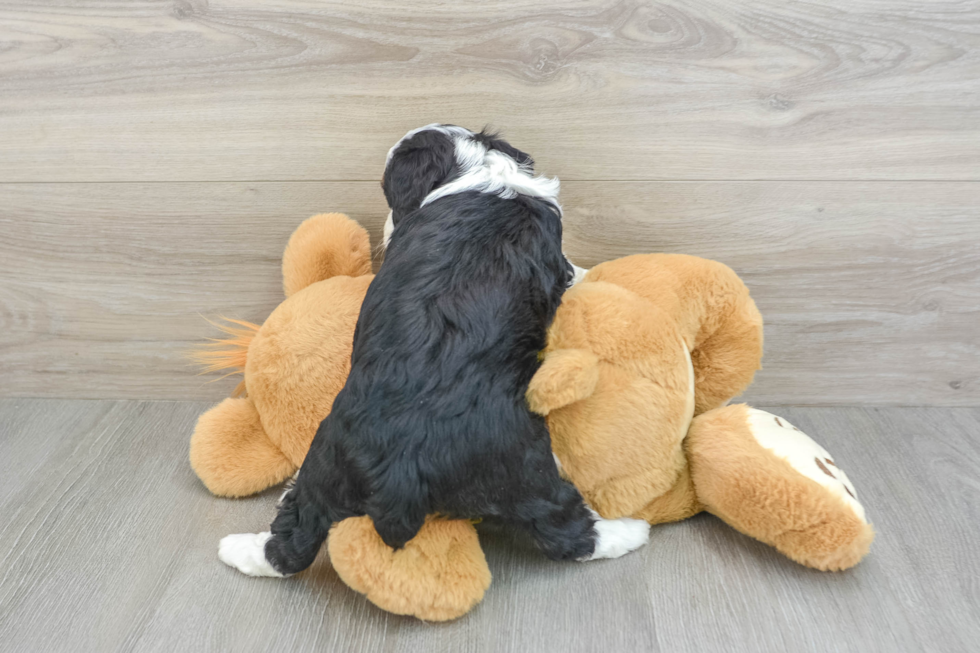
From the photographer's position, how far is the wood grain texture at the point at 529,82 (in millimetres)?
904

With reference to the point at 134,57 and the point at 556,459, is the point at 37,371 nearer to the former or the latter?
the point at 134,57

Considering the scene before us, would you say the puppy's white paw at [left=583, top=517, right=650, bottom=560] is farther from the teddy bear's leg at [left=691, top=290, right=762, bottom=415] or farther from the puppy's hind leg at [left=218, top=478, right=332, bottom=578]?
the puppy's hind leg at [left=218, top=478, right=332, bottom=578]

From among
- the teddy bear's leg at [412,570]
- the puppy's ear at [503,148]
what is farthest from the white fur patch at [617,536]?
the puppy's ear at [503,148]

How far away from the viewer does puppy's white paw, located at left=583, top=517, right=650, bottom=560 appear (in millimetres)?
807

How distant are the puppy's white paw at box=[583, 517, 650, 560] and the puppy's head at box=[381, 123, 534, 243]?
43 centimetres

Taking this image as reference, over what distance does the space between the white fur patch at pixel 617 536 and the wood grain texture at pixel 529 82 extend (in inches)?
18.3

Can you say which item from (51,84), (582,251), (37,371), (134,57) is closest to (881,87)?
(582,251)

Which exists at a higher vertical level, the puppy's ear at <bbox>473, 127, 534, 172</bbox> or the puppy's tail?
the puppy's ear at <bbox>473, 127, 534, 172</bbox>

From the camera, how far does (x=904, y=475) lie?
0.96m

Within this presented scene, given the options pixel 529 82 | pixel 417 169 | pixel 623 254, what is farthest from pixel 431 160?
pixel 623 254

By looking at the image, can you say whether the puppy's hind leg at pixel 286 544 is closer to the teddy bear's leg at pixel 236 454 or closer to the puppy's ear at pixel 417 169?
the teddy bear's leg at pixel 236 454

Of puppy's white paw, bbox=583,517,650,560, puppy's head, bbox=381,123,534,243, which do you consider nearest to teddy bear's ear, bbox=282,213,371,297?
puppy's head, bbox=381,123,534,243

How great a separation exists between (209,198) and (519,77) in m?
0.48

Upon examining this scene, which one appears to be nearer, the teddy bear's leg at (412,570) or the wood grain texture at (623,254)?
the teddy bear's leg at (412,570)
